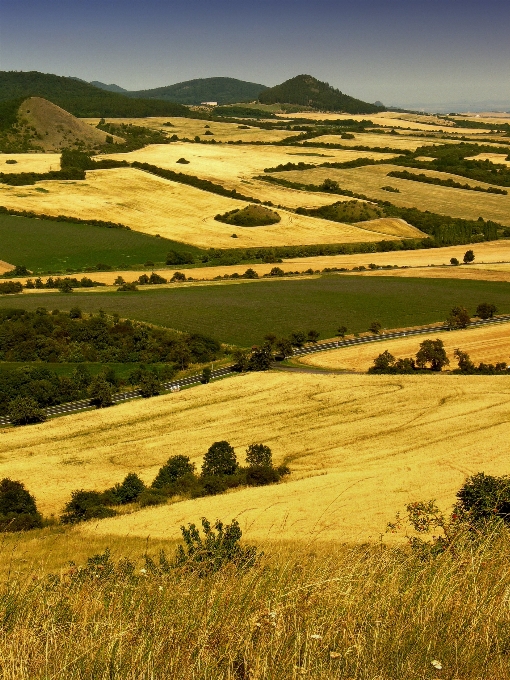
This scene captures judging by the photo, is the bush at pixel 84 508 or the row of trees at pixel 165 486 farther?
the row of trees at pixel 165 486

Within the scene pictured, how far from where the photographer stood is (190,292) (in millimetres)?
86250

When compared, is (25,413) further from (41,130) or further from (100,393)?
(41,130)

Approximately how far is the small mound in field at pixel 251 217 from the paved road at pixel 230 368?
58238 mm

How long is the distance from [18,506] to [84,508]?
9.77 feet

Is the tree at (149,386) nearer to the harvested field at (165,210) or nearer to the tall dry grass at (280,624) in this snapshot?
the tall dry grass at (280,624)

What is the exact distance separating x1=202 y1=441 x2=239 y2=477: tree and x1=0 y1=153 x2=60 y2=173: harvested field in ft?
409

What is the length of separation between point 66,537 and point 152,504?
21.8 feet

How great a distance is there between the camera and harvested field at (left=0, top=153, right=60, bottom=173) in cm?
15025

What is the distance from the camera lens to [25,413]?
4847cm

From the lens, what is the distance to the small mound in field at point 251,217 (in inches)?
5022

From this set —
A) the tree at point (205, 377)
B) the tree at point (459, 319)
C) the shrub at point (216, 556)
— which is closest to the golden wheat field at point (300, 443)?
the tree at point (205, 377)

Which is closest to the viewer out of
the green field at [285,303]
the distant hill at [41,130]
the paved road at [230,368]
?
the paved road at [230,368]

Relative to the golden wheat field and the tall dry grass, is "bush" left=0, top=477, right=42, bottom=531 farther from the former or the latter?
the tall dry grass

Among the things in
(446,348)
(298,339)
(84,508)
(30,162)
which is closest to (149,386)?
(298,339)
